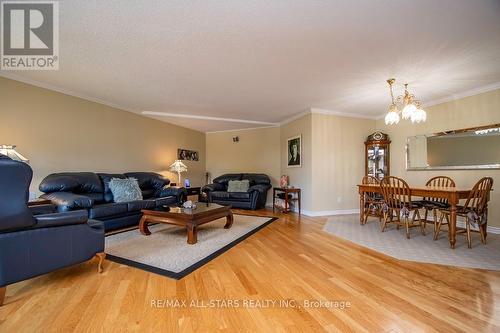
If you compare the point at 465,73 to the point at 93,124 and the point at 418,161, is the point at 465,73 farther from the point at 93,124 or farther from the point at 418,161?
the point at 93,124

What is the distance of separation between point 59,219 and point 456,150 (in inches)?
228

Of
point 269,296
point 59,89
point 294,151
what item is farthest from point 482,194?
point 59,89

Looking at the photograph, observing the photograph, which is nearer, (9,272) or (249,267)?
(9,272)

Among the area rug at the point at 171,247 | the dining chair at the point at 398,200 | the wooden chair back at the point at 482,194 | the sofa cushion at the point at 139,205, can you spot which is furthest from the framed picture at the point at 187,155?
the wooden chair back at the point at 482,194

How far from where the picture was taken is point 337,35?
2.19m

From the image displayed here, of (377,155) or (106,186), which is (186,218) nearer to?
(106,186)

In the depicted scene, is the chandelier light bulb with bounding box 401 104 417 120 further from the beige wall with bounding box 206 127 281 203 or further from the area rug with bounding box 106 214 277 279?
the beige wall with bounding box 206 127 281 203

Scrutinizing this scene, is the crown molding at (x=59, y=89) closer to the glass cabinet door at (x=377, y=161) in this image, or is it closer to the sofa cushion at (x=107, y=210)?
the sofa cushion at (x=107, y=210)

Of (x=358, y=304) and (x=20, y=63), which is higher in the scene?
(x=20, y=63)

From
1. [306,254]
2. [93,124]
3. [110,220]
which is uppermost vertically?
[93,124]

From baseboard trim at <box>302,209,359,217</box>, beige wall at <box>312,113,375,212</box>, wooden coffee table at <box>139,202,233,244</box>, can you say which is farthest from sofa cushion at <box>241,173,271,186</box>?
wooden coffee table at <box>139,202,233,244</box>

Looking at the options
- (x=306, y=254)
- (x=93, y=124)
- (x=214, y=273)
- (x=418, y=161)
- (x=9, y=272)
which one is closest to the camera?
(x=9, y=272)

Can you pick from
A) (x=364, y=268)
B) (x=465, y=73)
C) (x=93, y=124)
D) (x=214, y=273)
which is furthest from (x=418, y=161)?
(x=93, y=124)

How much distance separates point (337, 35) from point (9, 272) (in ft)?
11.0
